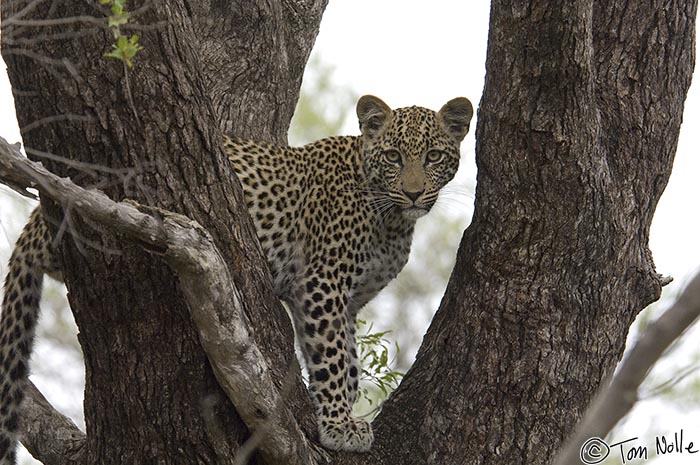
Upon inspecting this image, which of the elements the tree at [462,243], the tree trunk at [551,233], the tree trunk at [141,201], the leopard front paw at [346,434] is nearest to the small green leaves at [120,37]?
the tree at [462,243]

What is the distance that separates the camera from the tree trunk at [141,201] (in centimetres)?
467

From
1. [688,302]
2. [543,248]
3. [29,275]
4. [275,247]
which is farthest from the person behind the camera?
[275,247]

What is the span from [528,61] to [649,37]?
30.9 inches

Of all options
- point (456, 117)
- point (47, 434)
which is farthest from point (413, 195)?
point (47, 434)

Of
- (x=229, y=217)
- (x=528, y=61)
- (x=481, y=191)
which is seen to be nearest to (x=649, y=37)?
(x=528, y=61)

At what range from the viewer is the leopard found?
6.45 meters

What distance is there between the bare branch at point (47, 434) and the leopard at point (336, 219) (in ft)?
1.93

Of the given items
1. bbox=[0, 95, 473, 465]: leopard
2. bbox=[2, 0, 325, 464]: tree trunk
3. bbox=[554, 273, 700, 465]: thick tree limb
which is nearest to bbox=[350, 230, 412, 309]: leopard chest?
bbox=[0, 95, 473, 465]: leopard

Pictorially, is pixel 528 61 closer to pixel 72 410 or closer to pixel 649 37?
pixel 649 37

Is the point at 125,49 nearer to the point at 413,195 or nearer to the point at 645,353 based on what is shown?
the point at 645,353

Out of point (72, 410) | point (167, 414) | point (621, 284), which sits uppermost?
point (621, 284)

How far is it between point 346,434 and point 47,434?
67.8 inches

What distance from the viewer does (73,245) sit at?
191 inches

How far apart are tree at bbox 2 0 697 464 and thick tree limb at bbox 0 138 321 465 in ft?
0.08
